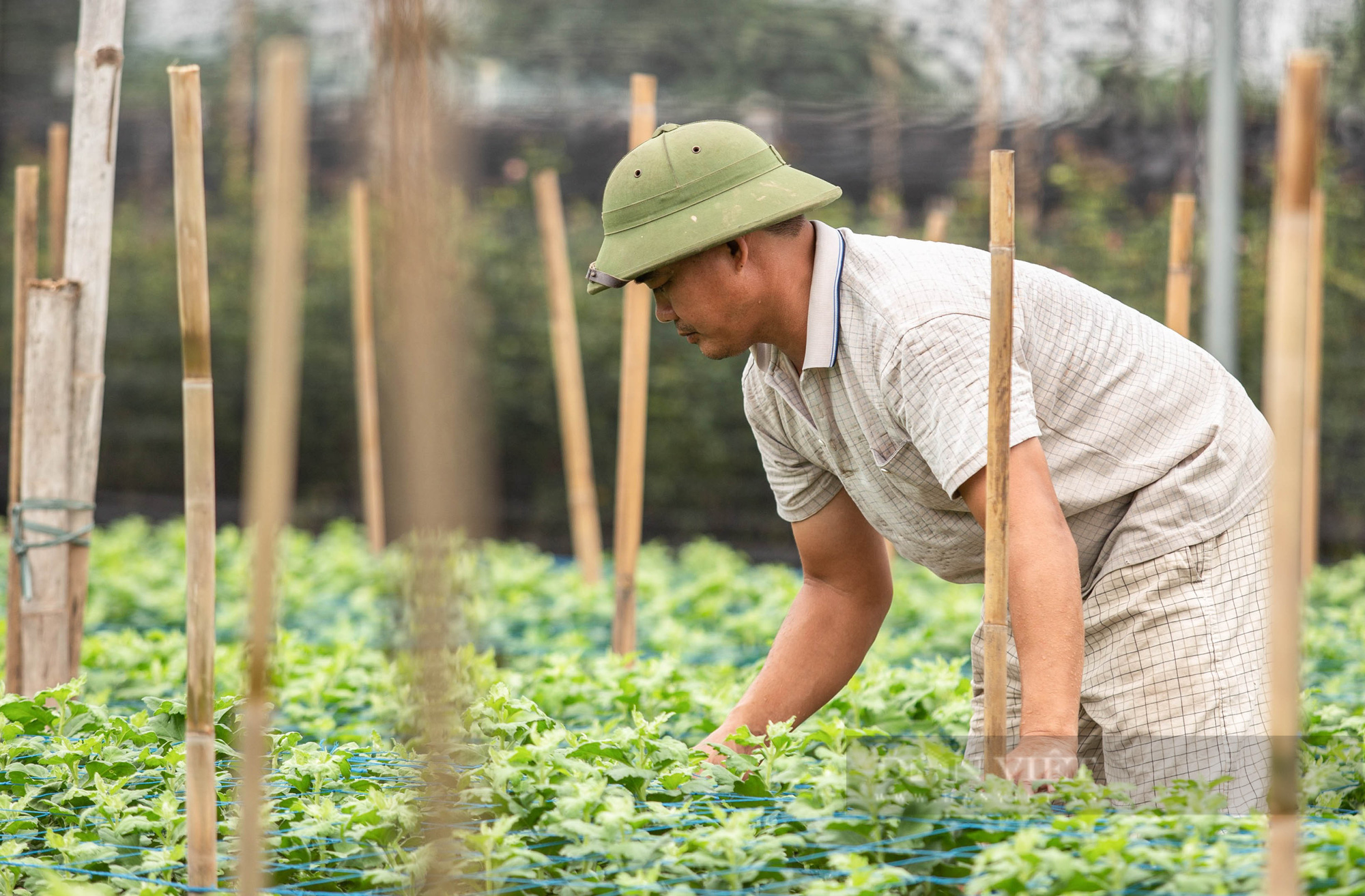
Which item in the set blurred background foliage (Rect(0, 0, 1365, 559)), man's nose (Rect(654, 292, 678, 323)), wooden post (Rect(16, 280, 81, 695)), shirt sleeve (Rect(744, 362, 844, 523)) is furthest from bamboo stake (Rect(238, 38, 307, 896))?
blurred background foliage (Rect(0, 0, 1365, 559))

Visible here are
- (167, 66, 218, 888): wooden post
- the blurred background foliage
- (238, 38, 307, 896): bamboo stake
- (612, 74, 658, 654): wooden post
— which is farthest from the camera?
the blurred background foliage

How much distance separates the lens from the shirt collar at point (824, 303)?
1.82 metres

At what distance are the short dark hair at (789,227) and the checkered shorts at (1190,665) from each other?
71cm

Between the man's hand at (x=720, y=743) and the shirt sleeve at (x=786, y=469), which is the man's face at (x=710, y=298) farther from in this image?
the man's hand at (x=720, y=743)

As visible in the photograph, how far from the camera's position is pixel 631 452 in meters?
3.51

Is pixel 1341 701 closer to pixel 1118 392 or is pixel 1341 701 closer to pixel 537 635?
pixel 1118 392

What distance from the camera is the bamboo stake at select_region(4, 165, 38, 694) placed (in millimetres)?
2678

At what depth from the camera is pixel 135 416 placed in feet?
27.7

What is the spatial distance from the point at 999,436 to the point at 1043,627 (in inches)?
10.3

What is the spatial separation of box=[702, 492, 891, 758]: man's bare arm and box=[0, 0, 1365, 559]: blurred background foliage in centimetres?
469

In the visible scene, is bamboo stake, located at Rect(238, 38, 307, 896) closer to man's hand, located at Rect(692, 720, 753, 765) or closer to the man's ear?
the man's ear

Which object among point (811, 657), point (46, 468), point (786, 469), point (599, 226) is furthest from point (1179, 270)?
point (599, 226)

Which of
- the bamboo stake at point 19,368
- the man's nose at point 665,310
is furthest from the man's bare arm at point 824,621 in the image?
the bamboo stake at point 19,368

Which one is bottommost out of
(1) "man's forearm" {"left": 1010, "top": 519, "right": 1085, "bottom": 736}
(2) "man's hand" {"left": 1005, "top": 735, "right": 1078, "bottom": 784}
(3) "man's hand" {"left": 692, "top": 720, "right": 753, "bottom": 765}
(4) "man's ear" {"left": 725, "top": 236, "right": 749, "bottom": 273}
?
(3) "man's hand" {"left": 692, "top": 720, "right": 753, "bottom": 765}
